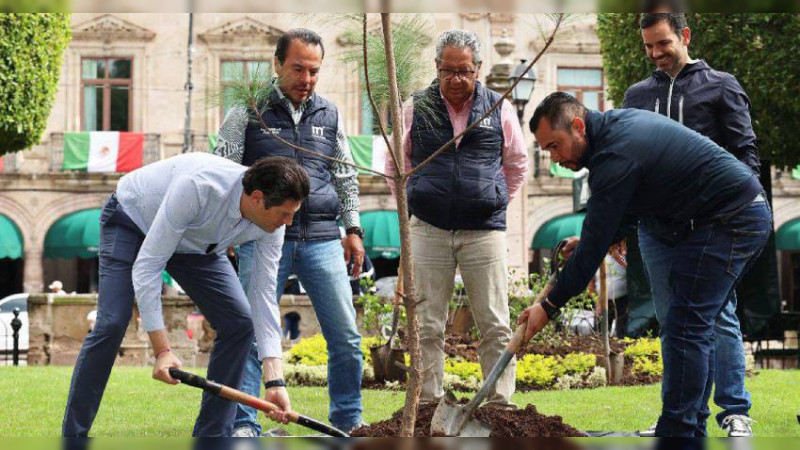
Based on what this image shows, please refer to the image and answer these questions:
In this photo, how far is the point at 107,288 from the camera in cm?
421

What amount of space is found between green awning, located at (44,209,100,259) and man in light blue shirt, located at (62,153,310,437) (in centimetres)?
2295

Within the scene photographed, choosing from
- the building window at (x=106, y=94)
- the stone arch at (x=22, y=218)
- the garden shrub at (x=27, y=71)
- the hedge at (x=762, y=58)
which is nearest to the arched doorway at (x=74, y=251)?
the stone arch at (x=22, y=218)

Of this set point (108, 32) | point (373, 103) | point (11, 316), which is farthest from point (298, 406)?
point (108, 32)

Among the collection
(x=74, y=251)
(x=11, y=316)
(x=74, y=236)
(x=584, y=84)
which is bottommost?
(x=11, y=316)

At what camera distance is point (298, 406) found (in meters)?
6.76

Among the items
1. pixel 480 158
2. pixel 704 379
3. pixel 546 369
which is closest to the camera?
pixel 704 379

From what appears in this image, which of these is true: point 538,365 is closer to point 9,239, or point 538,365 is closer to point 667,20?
point 667,20

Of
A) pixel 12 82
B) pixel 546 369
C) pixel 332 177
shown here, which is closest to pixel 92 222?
pixel 12 82

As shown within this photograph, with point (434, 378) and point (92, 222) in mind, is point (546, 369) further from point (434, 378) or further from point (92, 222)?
point (92, 222)

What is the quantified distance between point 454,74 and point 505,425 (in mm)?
1692

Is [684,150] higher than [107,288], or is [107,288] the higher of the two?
[684,150]

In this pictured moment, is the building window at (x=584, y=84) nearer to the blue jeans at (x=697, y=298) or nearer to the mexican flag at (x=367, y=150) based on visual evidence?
the mexican flag at (x=367, y=150)

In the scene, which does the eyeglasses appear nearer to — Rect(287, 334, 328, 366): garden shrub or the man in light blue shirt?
the man in light blue shirt

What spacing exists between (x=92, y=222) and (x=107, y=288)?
23.7 m
